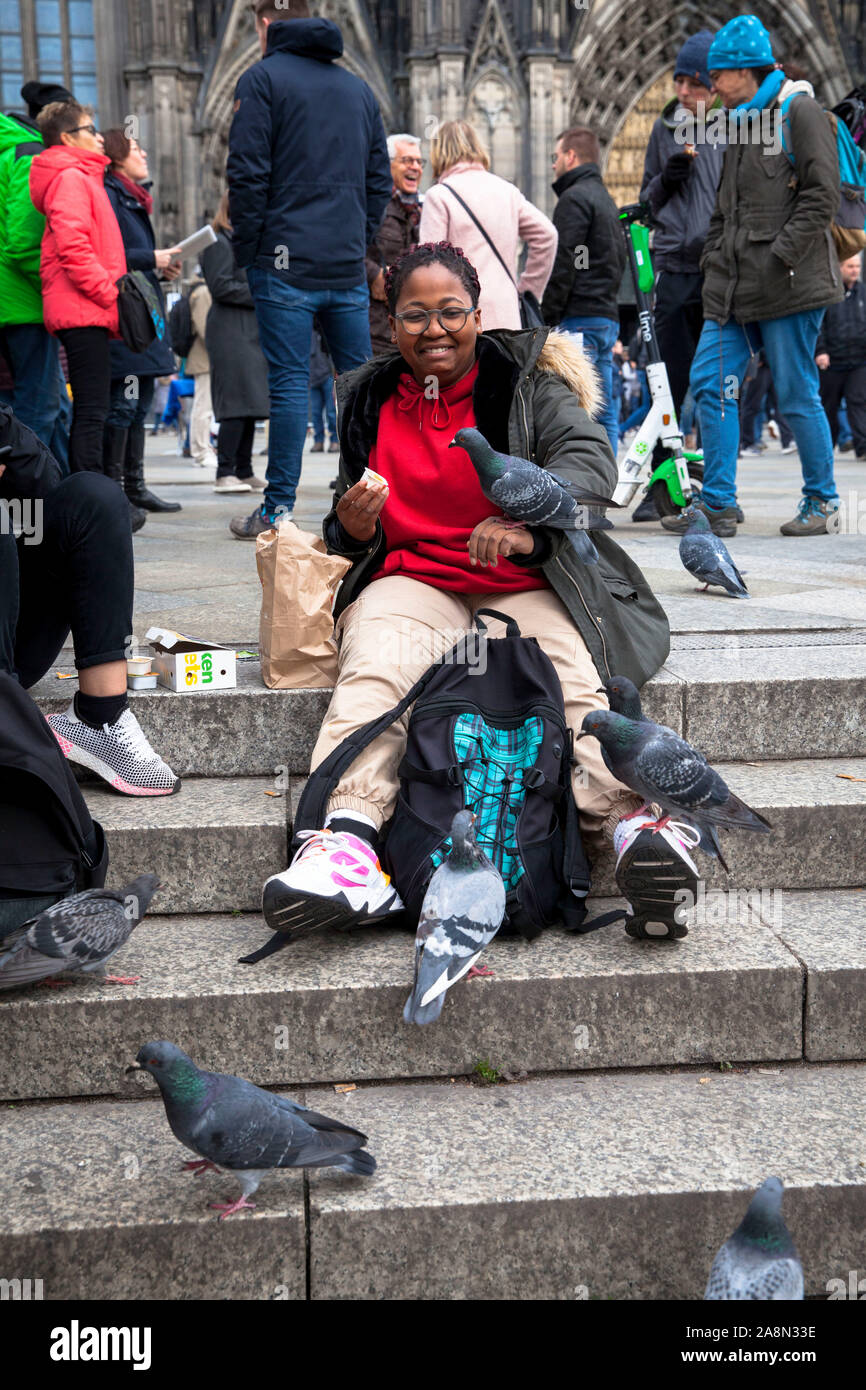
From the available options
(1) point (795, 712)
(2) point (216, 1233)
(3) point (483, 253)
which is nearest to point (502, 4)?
(3) point (483, 253)

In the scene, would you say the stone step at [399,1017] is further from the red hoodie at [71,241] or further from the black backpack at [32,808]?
the red hoodie at [71,241]

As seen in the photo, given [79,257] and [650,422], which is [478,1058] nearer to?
[79,257]

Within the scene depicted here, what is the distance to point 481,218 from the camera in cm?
634

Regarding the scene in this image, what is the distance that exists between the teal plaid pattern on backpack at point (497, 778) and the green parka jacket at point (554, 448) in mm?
403

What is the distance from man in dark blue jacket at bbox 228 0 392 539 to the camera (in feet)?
19.1

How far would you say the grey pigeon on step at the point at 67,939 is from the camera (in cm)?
267

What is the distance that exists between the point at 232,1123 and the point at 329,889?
2.00ft

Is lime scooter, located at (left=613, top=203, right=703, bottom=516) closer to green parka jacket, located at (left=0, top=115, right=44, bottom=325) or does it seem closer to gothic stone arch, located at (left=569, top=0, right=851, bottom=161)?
green parka jacket, located at (left=0, top=115, right=44, bottom=325)

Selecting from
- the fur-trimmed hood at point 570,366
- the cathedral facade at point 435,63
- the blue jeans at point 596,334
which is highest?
the cathedral facade at point 435,63

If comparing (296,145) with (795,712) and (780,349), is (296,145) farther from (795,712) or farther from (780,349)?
(795,712)

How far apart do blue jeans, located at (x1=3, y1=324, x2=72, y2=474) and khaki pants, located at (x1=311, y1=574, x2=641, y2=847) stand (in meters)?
2.78

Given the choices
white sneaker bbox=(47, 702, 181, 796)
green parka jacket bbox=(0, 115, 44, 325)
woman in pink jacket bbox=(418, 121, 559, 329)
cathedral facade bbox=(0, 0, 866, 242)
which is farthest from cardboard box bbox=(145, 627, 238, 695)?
cathedral facade bbox=(0, 0, 866, 242)

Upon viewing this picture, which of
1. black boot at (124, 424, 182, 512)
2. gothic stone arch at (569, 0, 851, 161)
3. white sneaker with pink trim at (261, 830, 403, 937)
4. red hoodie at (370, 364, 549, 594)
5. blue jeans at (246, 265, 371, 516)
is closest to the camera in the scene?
white sneaker with pink trim at (261, 830, 403, 937)

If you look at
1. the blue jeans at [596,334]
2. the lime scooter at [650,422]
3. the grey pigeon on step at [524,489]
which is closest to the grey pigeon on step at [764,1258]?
the grey pigeon on step at [524,489]
